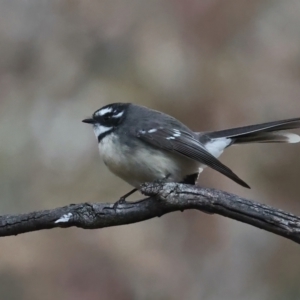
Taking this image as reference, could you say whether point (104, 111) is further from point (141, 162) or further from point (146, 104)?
Result: point (146, 104)

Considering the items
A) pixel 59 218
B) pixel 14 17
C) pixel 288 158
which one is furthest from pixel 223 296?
A: pixel 14 17

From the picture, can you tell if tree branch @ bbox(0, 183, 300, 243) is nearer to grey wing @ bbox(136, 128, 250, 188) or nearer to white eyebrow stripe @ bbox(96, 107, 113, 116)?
grey wing @ bbox(136, 128, 250, 188)

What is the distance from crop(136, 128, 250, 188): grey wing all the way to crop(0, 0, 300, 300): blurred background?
1.26 meters

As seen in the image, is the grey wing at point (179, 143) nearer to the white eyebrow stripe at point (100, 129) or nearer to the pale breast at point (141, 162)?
the pale breast at point (141, 162)

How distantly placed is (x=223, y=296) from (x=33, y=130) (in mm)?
1790

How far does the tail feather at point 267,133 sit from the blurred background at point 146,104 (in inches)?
47.5

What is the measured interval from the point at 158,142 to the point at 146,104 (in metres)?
1.54

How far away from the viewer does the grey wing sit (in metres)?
2.33

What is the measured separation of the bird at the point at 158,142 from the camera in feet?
7.67

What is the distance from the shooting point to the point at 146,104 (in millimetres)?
3900

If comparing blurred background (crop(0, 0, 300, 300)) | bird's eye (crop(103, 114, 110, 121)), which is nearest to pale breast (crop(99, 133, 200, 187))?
bird's eye (crop(103, 114, 110, 121))

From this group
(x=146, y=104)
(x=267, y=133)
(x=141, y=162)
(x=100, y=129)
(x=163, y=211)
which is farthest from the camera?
(x=146, y=104)

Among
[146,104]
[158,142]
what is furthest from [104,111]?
[146,104]

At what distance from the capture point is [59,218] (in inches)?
72.6
